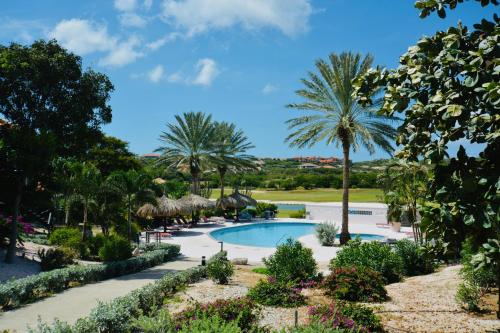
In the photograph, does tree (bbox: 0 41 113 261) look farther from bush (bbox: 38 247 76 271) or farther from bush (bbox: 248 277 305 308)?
bush (bbox: 248 277 305 308)

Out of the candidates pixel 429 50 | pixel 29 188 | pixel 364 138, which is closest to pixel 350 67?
pixel 364 138

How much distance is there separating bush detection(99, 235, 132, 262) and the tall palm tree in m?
20.8

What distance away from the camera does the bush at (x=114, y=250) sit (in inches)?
619

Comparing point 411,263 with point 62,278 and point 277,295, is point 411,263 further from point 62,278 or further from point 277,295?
point 62,278

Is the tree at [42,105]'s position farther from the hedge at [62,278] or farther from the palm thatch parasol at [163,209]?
the palm thatch parasol at [163,209]

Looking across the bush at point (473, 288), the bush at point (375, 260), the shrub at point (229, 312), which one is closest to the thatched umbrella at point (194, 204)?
the bush at point (375, 260)

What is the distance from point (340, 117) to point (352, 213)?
17877 mm

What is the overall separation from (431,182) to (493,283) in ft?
28.0

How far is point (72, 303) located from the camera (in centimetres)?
1030

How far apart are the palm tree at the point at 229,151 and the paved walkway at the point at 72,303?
22886 mm

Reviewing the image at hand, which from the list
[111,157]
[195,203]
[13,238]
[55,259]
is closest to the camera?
[13,238]

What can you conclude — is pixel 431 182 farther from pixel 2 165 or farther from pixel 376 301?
pixel 2 165

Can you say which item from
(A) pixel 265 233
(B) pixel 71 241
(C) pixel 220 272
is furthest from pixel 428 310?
(A) pixel 265 233

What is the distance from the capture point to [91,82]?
55.2 feet
